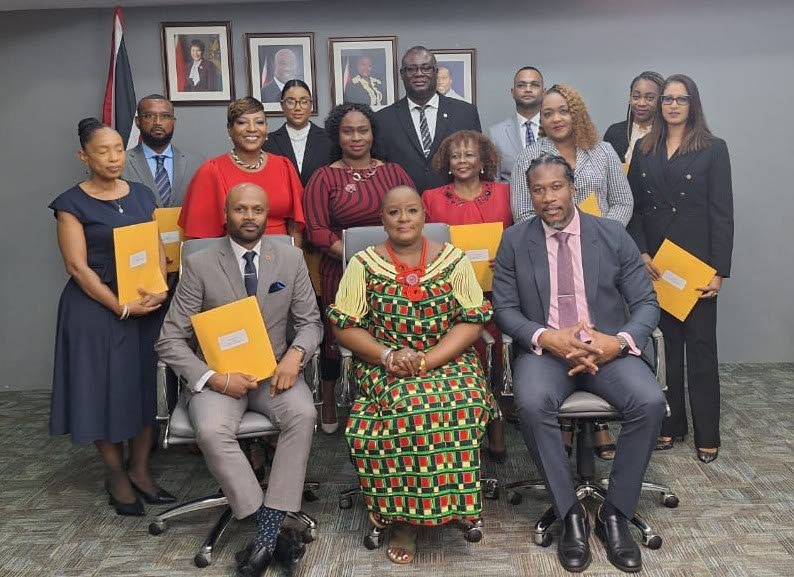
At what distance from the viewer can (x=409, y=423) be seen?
2.93 meters

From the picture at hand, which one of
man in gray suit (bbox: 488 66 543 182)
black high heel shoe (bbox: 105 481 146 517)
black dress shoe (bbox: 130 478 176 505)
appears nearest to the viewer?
black high heel shoe (bbox: 105 481 146 517)

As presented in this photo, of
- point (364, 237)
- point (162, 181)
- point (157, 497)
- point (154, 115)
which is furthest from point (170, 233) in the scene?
point (157, 497)

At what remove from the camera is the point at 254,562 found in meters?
2.86

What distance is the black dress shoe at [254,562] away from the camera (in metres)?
2.86

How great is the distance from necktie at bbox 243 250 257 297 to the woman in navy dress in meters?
0.49

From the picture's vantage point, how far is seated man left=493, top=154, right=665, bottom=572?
3.00 meters

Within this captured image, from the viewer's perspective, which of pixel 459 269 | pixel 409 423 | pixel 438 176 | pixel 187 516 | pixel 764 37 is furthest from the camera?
pixel 764 37

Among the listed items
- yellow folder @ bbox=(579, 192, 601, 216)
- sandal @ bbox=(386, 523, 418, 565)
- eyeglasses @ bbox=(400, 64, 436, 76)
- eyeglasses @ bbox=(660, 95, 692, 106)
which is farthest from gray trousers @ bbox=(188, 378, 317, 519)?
eyeglasses @ bbox=(660, 95, 692, 106)

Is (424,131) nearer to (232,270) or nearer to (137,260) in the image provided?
(232,270)

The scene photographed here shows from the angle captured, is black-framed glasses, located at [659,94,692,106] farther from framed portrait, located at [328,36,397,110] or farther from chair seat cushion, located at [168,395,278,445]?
chair seat cushion, located at [168,395,278,445]

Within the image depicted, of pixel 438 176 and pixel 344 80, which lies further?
pixel 344 80

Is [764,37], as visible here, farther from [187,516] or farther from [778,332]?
[187,516]

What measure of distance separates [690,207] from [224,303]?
2237 millimetres

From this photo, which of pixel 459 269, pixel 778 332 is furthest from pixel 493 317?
pixel 778 332
